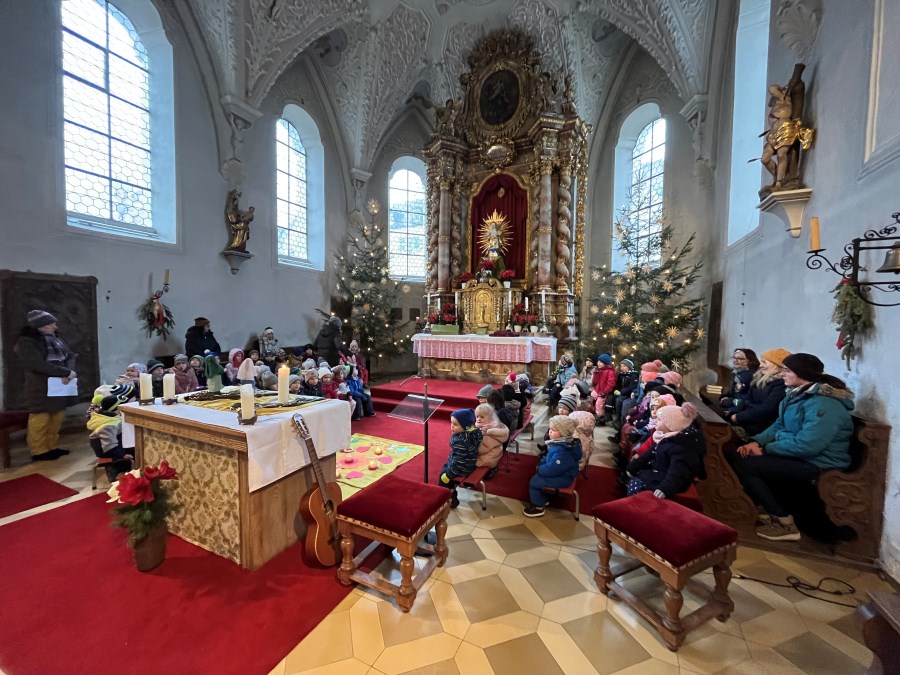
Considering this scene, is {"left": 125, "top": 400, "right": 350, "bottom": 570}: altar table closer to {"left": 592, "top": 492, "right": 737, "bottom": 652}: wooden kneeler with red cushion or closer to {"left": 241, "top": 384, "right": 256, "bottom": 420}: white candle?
{"left": 241, "top": 384, "right": 256, "bottom": 420}: white candle

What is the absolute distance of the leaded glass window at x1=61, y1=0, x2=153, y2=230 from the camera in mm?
5840

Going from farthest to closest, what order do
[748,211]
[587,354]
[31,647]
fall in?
[587,354], [748,211], [31,647]

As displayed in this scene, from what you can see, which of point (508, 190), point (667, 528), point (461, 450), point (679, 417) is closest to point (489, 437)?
point (461, 450)

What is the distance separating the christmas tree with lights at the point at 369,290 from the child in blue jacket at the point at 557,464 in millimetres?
7636

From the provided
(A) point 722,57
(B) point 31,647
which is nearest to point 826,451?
(B) point 31,647

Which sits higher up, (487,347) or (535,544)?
(487,347)

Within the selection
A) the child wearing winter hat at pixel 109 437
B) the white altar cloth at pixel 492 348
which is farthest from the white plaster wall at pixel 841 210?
the child wearing winter hat at pixel 109 437

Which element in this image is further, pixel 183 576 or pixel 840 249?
pixel 840 249

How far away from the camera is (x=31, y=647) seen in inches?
77.5

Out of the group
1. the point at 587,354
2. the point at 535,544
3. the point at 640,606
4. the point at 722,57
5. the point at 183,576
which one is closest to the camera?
the point at 640,606

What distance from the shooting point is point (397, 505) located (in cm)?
239

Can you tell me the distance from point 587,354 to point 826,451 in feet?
20.2

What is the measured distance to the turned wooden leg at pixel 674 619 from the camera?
2.02m

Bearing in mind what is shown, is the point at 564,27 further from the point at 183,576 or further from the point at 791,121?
the point at 183,576
